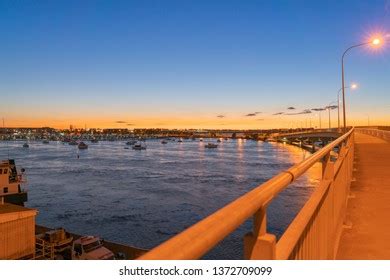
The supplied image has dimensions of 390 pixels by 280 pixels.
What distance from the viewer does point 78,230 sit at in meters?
30.4

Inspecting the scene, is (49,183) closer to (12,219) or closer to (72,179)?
(72,179)

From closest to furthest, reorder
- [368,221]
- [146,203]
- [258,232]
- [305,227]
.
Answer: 1. [258,232]
2. [305,227]
3. [368,221]
4. [146,203]

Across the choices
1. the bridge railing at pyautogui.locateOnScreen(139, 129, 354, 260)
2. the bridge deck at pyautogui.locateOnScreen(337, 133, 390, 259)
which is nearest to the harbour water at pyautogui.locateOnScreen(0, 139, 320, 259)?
the bridge deck at pyautogui.locateOnScreen(337, 133, 390, 259)

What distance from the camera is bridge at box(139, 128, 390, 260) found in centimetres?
126

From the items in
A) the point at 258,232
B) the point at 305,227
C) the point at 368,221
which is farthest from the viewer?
the point at 368,221

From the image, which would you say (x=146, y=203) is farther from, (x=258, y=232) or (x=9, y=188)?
(x=258, y=232)

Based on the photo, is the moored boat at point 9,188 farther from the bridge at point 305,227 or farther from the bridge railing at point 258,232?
the bridge railing at point 258,232

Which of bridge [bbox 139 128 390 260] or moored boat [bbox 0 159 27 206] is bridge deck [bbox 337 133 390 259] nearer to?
bridge [bbox 139 128 390 260]

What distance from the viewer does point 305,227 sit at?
2.86m

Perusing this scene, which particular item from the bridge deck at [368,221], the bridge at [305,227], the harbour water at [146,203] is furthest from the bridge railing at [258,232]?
the harbour water at [146,203]

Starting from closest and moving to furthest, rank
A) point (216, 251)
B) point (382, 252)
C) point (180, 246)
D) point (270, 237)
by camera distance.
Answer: point (180, 246), point (270, 237), point (382, 252), point (216, 251)

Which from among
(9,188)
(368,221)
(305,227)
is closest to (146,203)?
(9,188)

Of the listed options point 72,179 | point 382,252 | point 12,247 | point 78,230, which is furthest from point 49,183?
point 382,252
